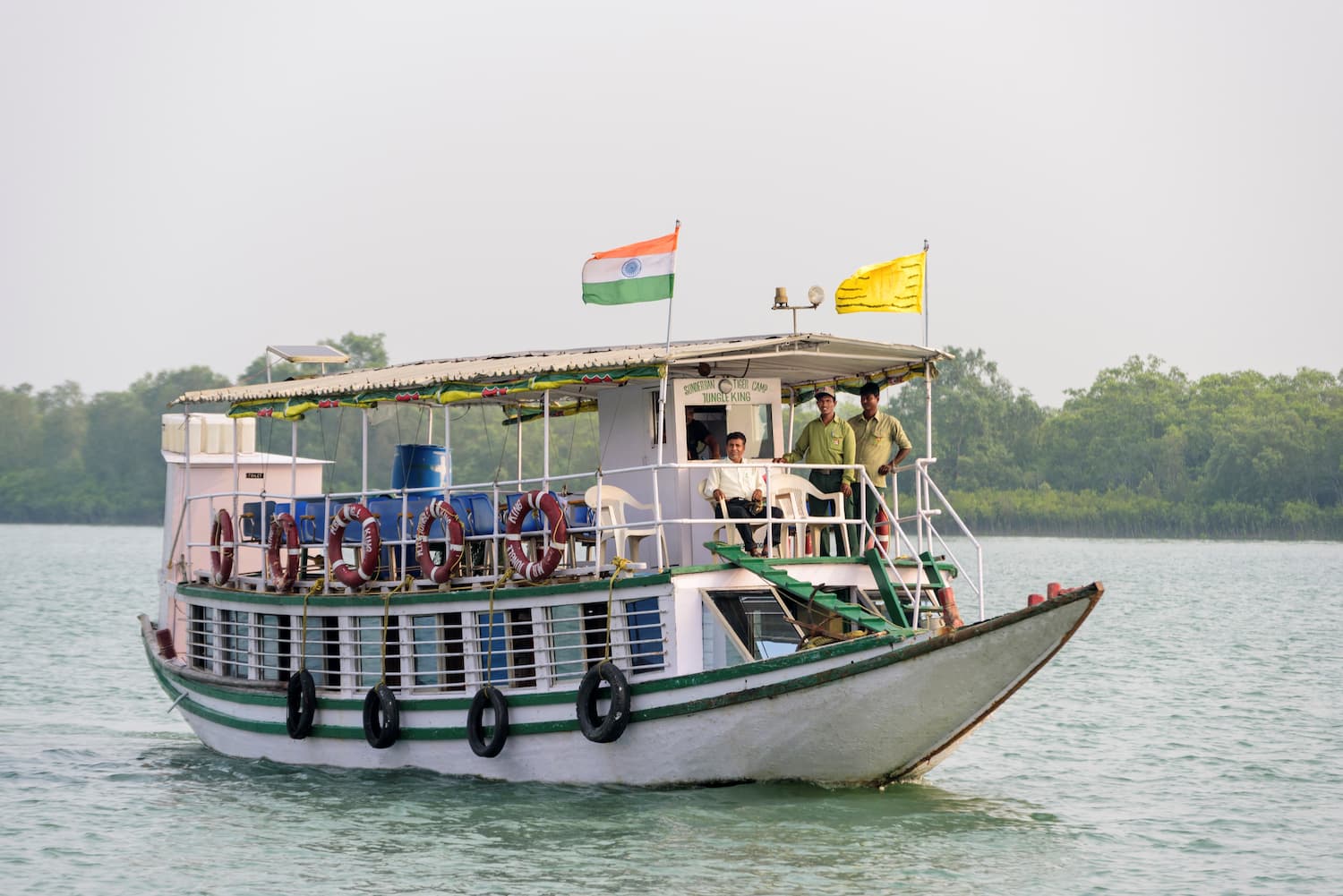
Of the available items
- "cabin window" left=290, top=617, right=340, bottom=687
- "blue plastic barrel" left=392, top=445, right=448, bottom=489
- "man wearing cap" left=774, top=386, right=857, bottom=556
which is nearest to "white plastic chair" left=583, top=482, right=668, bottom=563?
"man wearing cap" left=774, top=386, right=857, bottom=556

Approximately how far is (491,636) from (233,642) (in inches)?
214

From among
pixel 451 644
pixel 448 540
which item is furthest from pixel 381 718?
pixel 448 540

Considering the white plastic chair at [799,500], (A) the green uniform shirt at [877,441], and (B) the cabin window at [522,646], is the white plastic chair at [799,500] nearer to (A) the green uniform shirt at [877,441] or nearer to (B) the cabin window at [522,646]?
(A) the green uniform shirt at [877,441]

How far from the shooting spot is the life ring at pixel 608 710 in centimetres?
1515

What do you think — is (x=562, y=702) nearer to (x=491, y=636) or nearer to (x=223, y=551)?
(x=491, y=636)

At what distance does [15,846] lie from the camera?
610 inches

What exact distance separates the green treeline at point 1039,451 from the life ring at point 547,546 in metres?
53.9

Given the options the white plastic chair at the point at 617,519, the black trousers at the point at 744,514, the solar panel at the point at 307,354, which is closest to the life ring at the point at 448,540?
the white plastic chair at the point at 617,519

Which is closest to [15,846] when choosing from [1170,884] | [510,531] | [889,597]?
[510,531]

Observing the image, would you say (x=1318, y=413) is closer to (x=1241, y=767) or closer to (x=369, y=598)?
(x=1241, y=767)

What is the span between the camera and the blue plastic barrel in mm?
19000

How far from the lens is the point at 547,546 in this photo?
→ 16125mm

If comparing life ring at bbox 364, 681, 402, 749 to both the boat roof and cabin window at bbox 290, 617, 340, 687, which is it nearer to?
cabin window at bbox 290, 617, 340, 687

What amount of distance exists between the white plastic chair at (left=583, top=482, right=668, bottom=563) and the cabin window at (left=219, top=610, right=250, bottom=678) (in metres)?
5.23
